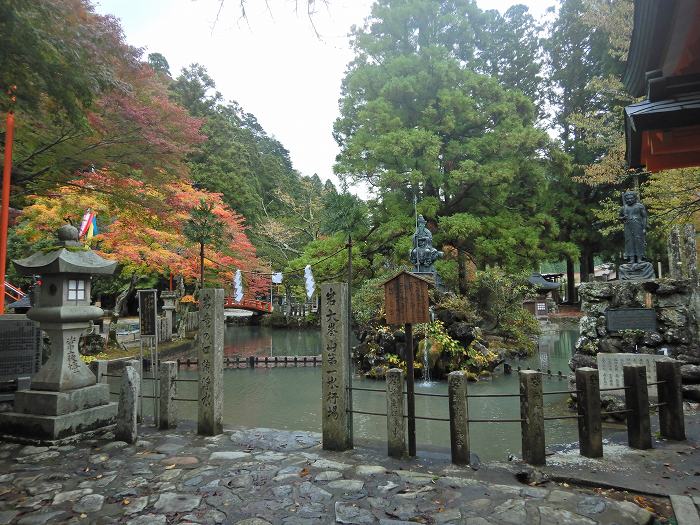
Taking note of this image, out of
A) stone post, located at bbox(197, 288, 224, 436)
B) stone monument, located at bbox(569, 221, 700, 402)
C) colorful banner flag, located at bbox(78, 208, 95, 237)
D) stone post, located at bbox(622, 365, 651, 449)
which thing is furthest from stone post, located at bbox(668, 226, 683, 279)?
colorful banner flag, located at bbox(78, 208, 95, 237)

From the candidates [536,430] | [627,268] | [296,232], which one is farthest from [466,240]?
[296,232]

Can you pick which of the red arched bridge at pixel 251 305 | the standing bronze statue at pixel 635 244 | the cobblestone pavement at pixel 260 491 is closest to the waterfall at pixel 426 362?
the standing bronze statue at pixel 635 244

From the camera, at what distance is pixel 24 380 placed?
254 inches

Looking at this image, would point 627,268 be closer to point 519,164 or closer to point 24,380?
point 519,164

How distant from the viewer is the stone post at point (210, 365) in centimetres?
611

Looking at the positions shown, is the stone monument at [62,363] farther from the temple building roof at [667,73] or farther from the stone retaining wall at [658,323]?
the stone retaining wall at [658,323]

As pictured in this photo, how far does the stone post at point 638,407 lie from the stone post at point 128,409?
21.9 ft

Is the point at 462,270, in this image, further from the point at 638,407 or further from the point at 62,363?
the point at 62,363

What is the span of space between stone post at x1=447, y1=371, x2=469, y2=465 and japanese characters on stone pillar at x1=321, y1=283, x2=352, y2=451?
1.41 meters

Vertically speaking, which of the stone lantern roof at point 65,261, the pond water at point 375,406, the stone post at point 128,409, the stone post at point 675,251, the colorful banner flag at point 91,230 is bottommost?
the pond water at point 375,406

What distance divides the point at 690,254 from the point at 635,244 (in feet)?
5.07

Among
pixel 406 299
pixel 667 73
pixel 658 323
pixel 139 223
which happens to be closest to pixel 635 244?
pixel 658 323

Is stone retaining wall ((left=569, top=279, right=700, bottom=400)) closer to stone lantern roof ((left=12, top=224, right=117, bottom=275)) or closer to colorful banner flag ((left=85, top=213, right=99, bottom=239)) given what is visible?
stone lantern roof ((left=12, top=224, right=117, bottom=275))

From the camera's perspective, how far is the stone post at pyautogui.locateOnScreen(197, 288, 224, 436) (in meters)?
6.11
